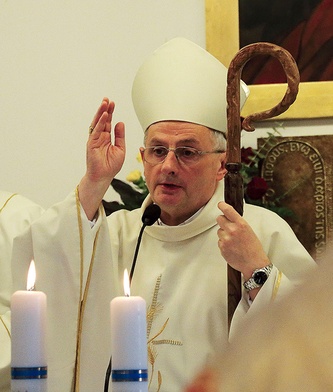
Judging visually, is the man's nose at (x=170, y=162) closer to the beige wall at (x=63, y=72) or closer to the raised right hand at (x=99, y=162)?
the raised right hand at (x=99, y=162)

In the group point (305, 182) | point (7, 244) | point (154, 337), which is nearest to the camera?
point (154, 337)

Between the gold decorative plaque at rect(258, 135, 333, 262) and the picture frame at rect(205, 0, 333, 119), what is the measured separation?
0.46 ft

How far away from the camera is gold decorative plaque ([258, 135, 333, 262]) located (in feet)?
13.8

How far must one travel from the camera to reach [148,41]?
4.68 m

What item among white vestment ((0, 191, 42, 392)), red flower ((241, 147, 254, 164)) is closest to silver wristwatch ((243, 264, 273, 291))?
white vestment ((0, 191, 42, 392))

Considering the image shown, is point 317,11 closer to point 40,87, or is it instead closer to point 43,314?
point 40,87

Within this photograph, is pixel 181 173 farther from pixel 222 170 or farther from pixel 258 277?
pixel 258 277

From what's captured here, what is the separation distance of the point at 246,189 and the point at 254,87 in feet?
2.19

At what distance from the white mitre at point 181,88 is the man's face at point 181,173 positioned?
56 mm

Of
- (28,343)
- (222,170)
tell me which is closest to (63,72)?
(222,170)

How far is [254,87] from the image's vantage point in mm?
4383

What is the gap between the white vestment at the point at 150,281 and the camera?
289cm

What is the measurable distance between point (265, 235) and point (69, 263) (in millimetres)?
828

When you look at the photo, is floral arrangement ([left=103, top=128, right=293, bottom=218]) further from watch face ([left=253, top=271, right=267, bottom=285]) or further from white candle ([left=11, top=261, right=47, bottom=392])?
white candle ([left=11, top=261, right=47, bottom=392])
